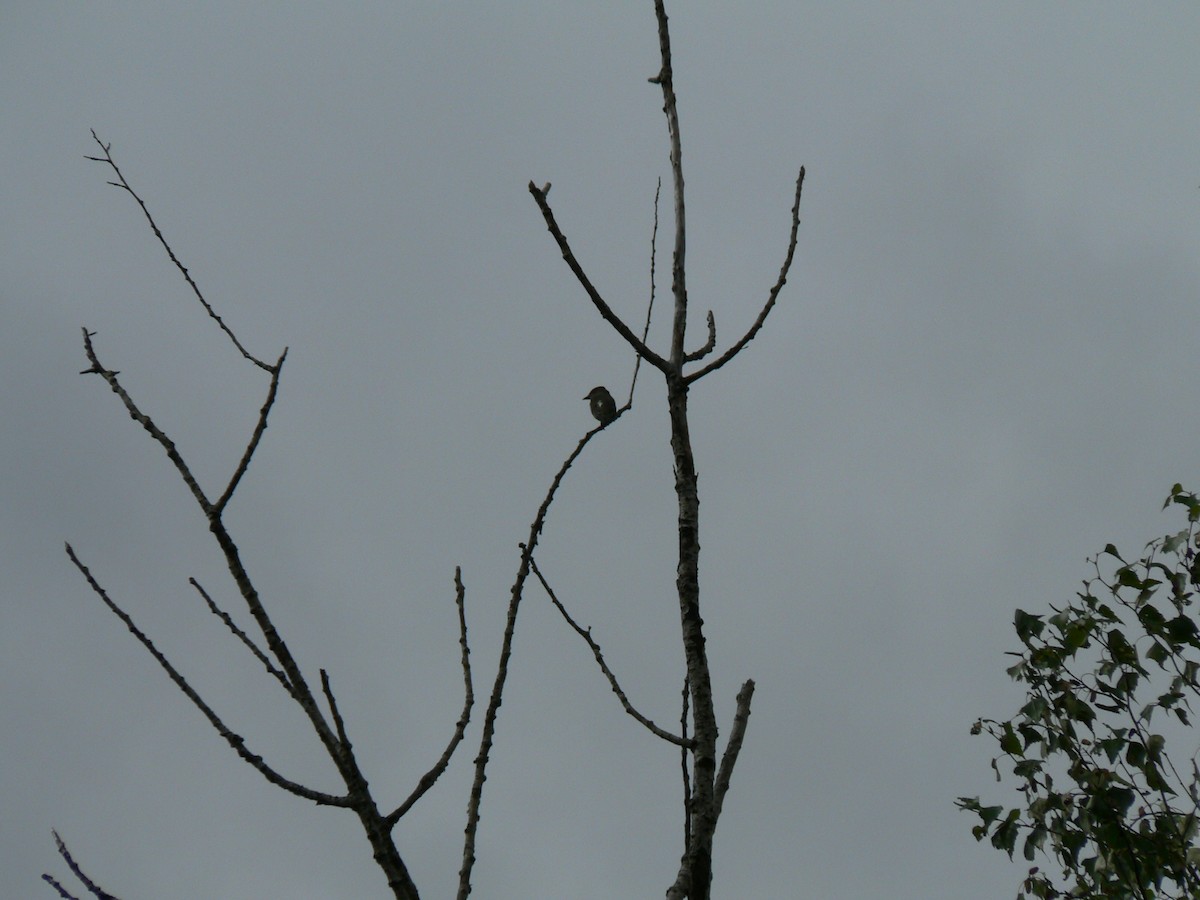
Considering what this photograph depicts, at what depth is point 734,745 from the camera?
2.56 metres

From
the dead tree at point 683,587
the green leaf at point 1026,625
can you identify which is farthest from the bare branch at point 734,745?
the green leaf at point 1026,625

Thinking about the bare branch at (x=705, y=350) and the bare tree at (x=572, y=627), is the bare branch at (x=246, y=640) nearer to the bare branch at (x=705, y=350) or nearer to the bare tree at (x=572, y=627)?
the bare tree at (x=572, y=627)

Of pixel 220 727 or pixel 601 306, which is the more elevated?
pixel 601 306

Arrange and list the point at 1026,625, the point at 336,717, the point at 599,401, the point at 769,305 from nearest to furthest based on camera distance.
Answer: the point at 336,717, the point at 769,305, the point at 1026,625, the point at 599,401

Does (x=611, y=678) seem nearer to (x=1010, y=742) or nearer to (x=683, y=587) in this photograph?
(x=683, y=587)

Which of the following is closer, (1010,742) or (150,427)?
(150,427)

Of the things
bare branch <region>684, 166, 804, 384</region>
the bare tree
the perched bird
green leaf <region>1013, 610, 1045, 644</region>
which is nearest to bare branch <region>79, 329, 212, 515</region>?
the bare tree

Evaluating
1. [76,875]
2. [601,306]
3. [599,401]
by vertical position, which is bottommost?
[76,875]

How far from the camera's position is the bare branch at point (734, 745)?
2436mm

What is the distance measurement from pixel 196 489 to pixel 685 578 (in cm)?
124

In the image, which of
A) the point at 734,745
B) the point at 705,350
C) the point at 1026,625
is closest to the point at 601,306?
the point at 705,350

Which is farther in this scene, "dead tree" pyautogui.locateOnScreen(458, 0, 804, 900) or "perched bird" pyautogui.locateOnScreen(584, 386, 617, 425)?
"perched bird" pyautogui.locateOnScreen(584, 386, 617, 425)

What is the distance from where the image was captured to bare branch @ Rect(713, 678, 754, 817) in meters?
2.44

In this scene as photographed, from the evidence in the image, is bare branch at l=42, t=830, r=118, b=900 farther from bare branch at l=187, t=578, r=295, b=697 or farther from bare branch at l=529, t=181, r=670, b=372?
bare branch at l=529, t=181, r=670, b=372
